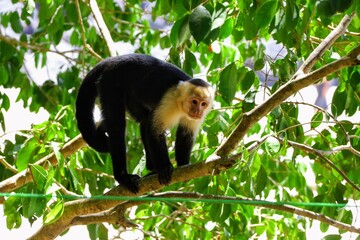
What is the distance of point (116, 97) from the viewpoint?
2531mm

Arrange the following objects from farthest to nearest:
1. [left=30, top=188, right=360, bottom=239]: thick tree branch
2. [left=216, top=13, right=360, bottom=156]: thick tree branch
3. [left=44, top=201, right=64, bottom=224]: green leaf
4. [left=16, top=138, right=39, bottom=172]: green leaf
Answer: [left=16, top=138, right=39, bottom=172]: green leaf
[left=30, top=188, right=360, bottom=239]: thick tree branch
[left=44, top=201, right=64, bottom=224]: green leaf
[left=216, top=13, right=360, bottom=156]: thick tree branch

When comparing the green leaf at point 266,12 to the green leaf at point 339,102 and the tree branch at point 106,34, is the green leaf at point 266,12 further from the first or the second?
the tree branch at point 106,34

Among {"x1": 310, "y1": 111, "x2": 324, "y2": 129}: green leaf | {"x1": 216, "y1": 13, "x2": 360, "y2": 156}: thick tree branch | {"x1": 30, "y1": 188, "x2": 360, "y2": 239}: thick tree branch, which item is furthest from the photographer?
{"x1": 310, "y1": 111, "x2": 324, "y2": 129}: green leaf

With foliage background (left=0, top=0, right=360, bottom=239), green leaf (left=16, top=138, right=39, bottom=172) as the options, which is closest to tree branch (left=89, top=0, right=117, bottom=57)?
foliage background (left=0, top=0, right=360, bottom=239)

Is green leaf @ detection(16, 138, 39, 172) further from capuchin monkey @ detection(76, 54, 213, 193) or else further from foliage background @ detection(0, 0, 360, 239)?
capuchin monkey @ detection(76, 54, 213, 193)

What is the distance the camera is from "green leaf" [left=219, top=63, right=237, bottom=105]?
2.05 m

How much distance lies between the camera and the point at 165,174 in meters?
2.16

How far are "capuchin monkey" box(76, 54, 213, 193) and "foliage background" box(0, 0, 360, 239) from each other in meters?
0.08

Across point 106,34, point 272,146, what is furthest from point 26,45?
point 272,146

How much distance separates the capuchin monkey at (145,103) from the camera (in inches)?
98.0

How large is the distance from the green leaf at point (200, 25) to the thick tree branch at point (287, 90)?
260 mm

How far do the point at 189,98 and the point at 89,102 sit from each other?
1.41ft

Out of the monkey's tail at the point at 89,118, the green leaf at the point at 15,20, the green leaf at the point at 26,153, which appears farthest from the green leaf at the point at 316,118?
the green leaf at the point at 15,20

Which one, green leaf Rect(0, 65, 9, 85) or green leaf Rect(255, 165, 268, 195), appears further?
green leaf Rect(0, 65, 9, 85)
